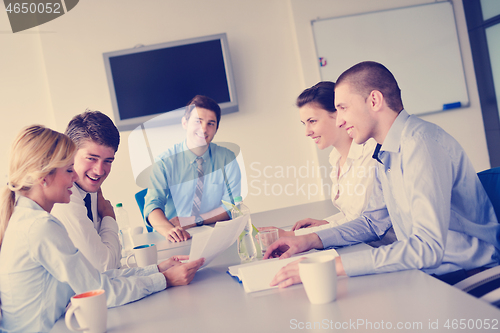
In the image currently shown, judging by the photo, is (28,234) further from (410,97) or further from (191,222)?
(410,97)

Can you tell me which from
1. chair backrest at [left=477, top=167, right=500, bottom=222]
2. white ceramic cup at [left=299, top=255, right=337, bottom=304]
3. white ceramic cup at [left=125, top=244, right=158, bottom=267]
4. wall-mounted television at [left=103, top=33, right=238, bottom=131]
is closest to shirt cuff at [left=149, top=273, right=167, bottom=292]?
white ceramic cup at [left=125, top=244, right=158, bottom=267]

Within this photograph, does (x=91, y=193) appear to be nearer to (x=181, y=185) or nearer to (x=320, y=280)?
(x=181, y=185)

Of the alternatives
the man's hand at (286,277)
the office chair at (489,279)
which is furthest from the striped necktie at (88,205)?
the office chair at (489,279)

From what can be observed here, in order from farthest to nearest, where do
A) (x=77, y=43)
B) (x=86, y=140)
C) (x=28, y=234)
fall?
(x=77, y=43) < (x=86, y=140) < (x=28, y=234)

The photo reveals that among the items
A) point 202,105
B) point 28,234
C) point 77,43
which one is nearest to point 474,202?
point 28,234

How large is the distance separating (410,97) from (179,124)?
225cm

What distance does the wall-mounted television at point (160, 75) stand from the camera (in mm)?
3568

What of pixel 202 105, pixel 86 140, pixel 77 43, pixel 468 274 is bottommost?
pixel 468 274

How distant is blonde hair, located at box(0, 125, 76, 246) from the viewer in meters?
1.07

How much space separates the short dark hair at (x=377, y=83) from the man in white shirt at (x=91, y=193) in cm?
94

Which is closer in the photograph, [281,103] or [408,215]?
[408,215]

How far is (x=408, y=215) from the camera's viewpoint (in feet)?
3.99

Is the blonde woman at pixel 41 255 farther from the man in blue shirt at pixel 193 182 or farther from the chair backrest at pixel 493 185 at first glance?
the man in blue shirt at pixel 193 182

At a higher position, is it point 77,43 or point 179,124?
point 77,43
